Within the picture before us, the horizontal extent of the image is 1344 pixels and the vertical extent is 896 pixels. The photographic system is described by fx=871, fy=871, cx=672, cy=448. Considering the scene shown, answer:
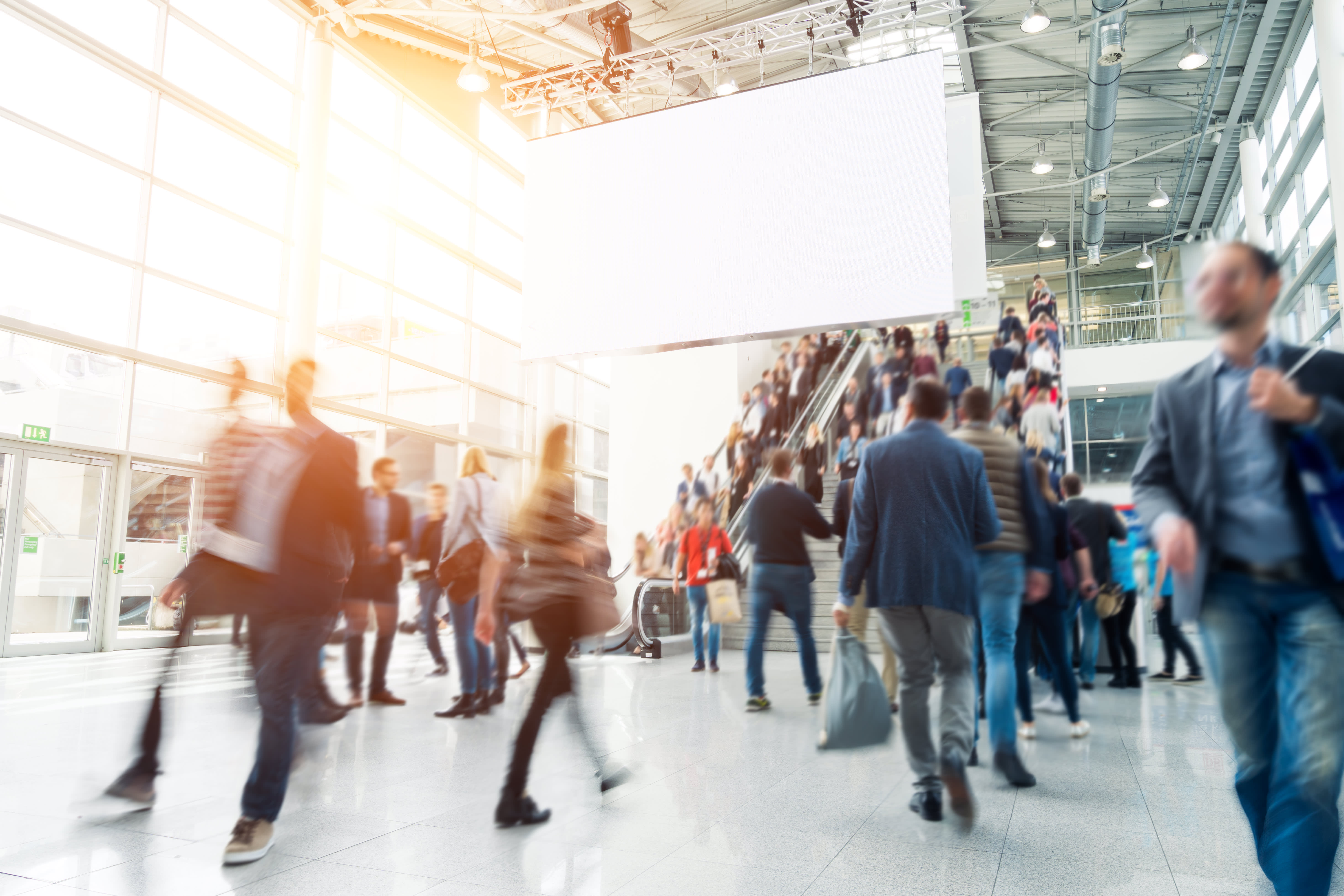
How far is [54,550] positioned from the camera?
392 inches

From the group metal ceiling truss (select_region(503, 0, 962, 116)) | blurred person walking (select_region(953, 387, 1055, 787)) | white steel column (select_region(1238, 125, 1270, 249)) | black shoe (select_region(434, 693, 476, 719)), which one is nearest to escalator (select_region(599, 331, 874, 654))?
black shoe (select_region(434, 693, 476, 719))

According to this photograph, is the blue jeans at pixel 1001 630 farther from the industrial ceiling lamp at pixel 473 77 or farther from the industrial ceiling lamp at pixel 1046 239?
the industrial ceiling lamp at pixel 1046 239

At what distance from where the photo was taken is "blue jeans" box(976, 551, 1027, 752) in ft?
12.0

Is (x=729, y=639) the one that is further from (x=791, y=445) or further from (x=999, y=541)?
(x=999, y=541)

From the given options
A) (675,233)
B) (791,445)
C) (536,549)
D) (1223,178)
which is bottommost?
(536,549)

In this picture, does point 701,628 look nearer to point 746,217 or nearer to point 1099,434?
point 746,217

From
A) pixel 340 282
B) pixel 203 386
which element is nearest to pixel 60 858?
pixel 203 386

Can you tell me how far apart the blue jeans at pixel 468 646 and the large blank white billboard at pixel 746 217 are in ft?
18.5

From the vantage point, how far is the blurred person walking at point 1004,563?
3.66 meters

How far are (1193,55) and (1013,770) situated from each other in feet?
37.2

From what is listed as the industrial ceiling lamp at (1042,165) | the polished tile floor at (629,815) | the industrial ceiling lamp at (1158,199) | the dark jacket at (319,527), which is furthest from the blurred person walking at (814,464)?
the industrial ceiling lamp at (1158,199)

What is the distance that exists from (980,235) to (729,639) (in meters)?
5.36

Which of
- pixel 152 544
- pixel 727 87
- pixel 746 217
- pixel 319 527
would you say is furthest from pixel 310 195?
pixel 319 527

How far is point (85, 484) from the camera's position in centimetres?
1044
